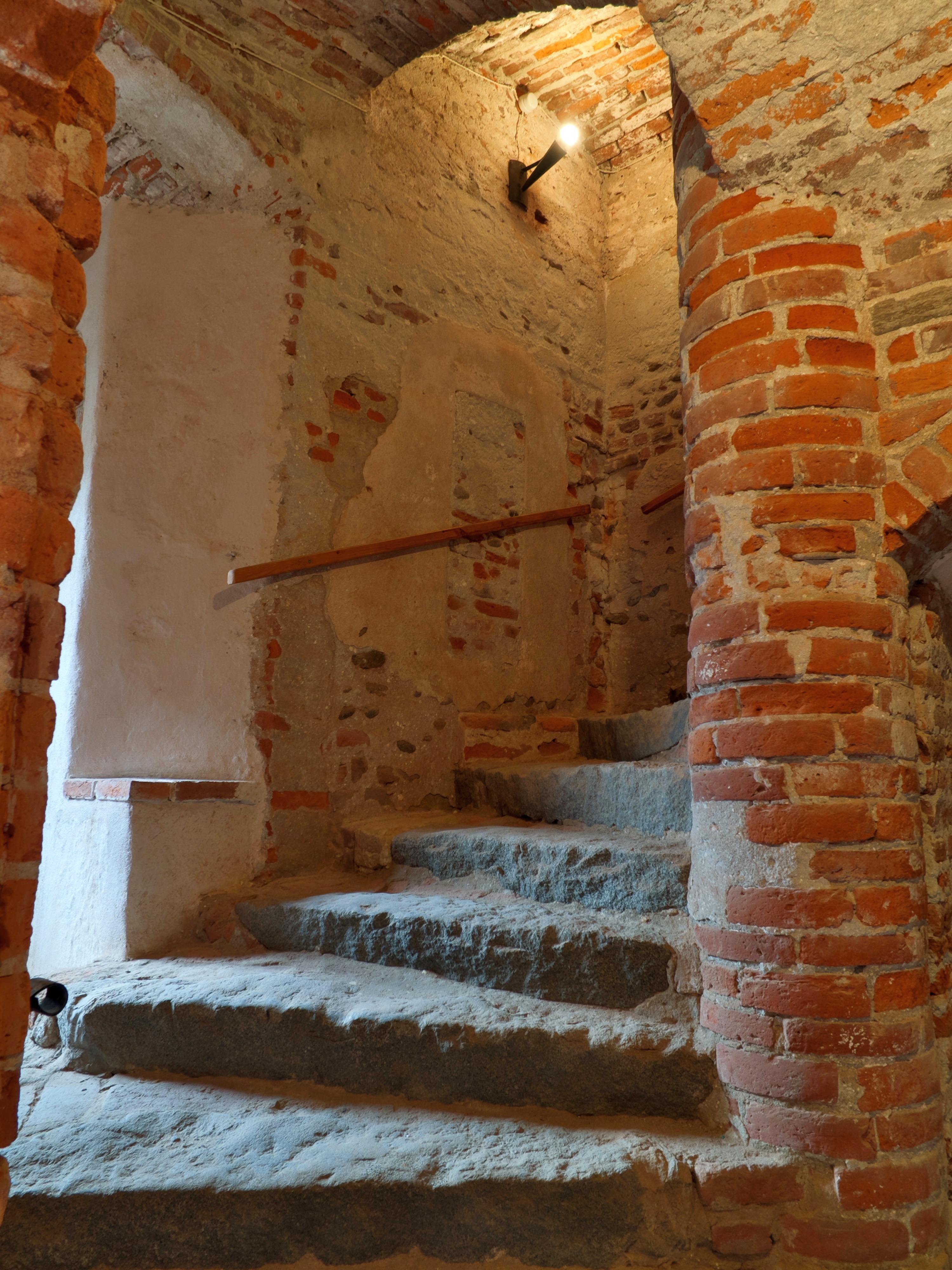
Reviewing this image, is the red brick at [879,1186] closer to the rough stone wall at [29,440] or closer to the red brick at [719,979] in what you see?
the red brick at [719,979]

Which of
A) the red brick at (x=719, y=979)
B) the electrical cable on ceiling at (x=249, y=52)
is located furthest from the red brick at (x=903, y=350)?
the electrical cable on ceiling at (x=249, y=52)

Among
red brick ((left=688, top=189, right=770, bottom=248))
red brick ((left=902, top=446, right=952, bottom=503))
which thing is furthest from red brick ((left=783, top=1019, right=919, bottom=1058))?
red brick ((left=688, top=189, right=770, bottom=248))

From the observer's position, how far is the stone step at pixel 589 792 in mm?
2369

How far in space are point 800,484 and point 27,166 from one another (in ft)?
4.63

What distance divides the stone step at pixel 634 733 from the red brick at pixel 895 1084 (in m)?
1.20

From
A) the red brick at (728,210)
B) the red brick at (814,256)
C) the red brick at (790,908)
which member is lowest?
the red brick at (790,908)

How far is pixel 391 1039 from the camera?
1.83 m

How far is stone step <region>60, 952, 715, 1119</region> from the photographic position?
170cm

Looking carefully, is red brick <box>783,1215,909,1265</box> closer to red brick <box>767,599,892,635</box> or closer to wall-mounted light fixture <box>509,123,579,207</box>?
red brick <box>767,599,892,635</box>

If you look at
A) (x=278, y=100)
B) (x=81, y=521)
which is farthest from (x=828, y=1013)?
(x=278, y=100)

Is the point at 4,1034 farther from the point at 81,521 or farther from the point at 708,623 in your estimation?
the point at 81,521

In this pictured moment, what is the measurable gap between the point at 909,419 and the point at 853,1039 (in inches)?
46.4

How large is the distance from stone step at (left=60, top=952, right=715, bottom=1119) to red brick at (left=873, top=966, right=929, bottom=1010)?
0.36 meters

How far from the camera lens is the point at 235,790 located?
110 inches
